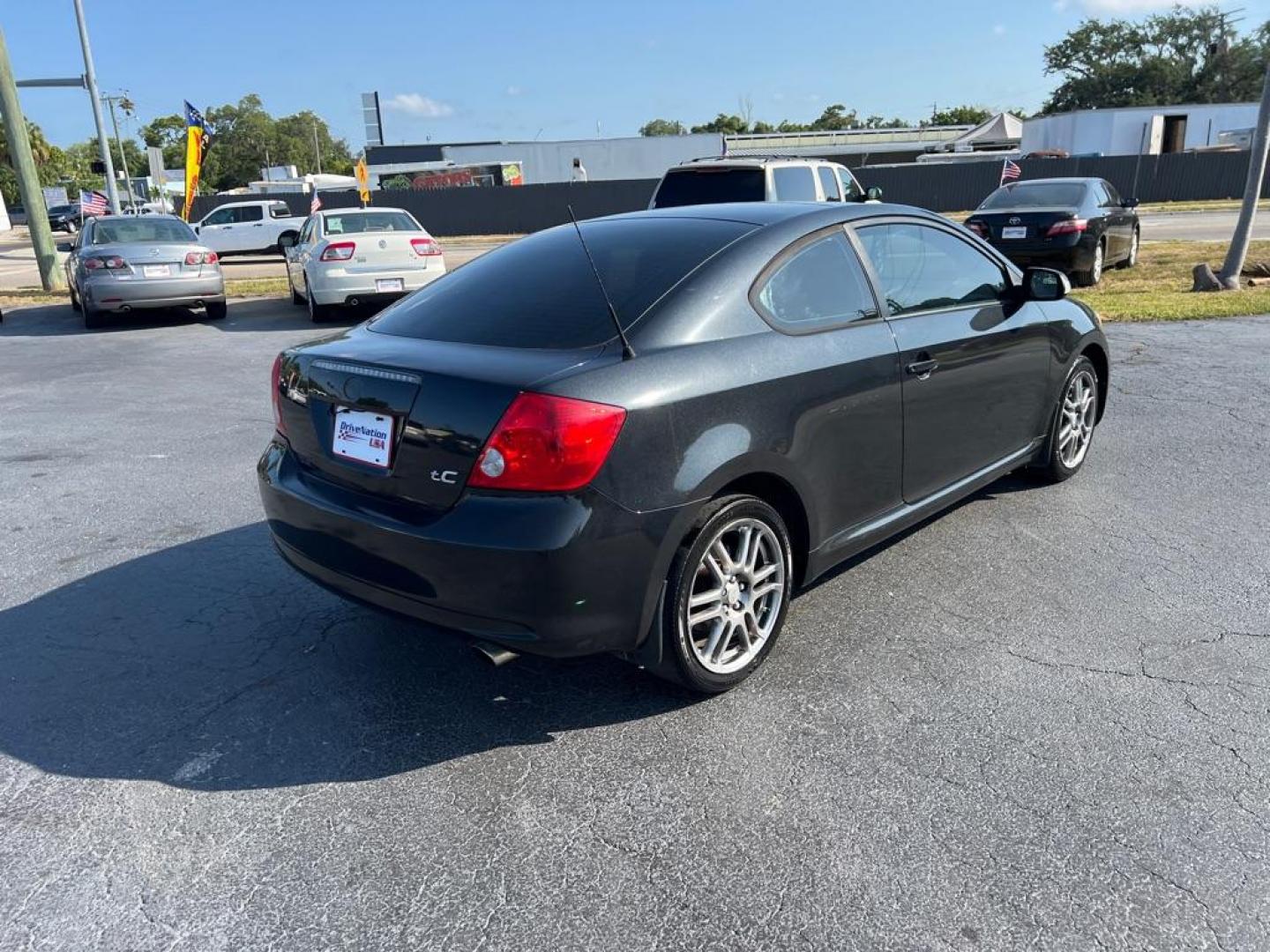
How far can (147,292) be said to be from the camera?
1252 cm

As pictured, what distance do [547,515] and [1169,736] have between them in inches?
80.6

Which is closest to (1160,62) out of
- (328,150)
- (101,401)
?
(101,401)

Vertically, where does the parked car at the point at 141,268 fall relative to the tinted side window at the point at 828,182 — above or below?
below

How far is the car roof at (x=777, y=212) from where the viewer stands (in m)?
3.76

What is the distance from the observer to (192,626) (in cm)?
386

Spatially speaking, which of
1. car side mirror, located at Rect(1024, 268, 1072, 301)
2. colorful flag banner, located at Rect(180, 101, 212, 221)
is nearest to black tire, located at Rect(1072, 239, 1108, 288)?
car side mirror, located at Rect(1024, 268, 1072, 301)

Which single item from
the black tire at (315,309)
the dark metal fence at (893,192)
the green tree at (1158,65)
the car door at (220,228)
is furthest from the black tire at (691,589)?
the green tree at (1158,65)

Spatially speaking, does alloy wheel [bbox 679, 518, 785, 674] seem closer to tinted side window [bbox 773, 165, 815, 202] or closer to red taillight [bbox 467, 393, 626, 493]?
red taillight [bbox 467, 393, 626, 493]

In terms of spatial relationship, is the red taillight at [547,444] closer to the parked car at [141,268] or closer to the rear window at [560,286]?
the rear window at [560,286]

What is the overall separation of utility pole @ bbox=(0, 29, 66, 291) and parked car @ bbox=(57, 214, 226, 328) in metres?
4.54

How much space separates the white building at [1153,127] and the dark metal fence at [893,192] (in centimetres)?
964

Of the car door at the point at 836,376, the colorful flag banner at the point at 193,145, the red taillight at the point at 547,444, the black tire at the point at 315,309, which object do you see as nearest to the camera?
the red taillight at the point at 547,444

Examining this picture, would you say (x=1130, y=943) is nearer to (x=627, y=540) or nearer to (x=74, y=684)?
(x=627, y=540)

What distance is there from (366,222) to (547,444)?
38.0ft
